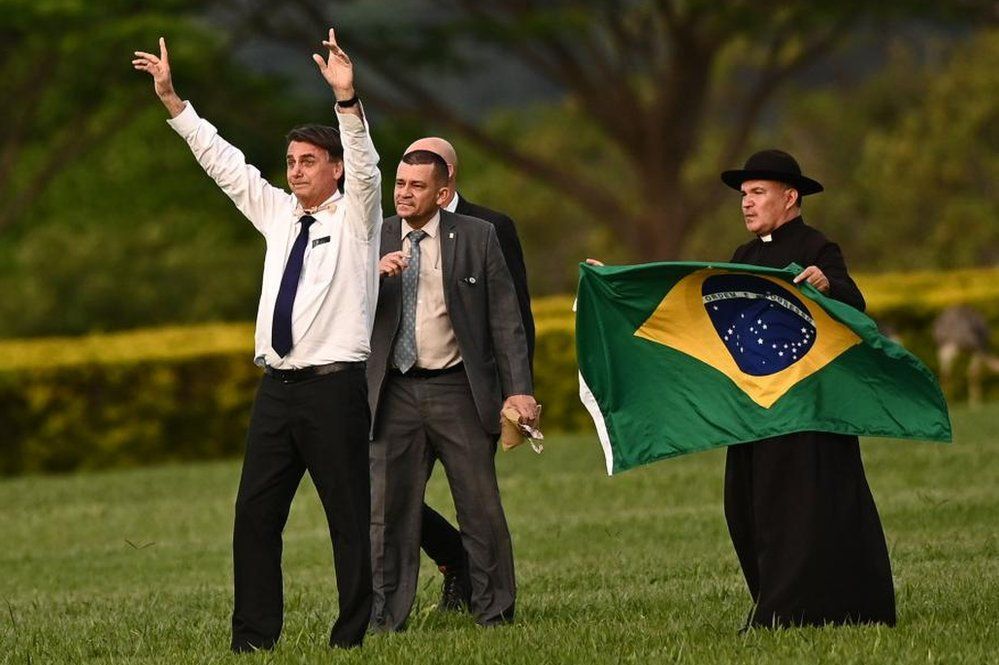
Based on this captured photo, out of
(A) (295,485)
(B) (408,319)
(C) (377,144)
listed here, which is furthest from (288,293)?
(C) (377,144)

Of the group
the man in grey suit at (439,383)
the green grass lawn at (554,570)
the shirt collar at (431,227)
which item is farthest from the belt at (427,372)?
the green grass lawn at (554,570)

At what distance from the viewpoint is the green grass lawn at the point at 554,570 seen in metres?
7.47

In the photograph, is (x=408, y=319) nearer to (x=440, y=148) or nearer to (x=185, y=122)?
(x=440, y=148)

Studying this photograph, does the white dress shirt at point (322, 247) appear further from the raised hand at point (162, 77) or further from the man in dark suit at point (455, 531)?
the man in dark suit at point (455, 531)

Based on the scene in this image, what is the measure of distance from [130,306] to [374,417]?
25370 millimetres

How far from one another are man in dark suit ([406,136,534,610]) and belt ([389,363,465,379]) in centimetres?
42

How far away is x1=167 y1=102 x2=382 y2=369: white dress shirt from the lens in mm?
7559

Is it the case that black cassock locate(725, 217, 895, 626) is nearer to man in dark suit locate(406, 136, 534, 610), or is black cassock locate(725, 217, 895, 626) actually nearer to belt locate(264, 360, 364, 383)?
man in dark suit locate(406, 136, 534, 610)

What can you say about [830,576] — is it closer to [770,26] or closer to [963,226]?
[770,26]

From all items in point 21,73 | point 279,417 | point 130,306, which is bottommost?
point 279,417

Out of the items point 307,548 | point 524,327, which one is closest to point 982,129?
point 307,548

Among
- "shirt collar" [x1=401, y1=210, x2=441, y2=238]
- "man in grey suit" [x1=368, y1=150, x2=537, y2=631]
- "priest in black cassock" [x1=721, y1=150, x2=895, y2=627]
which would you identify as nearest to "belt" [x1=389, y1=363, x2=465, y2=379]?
"man in grey suit" [x1=368, y1=150, x2=537, y2=631]

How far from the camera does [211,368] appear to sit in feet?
66.6

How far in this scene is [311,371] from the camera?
7.59 m
